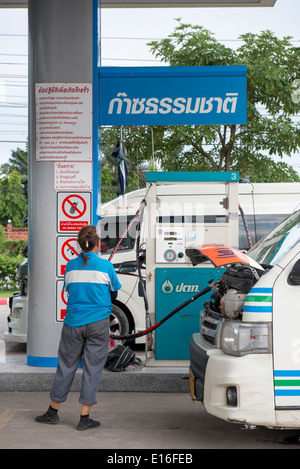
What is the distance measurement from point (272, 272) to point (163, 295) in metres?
2.89

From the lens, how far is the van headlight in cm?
471

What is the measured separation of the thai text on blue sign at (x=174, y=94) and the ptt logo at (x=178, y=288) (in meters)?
1.88

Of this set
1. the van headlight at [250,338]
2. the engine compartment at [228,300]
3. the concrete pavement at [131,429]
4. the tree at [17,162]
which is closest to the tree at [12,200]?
the tree at [17,162]

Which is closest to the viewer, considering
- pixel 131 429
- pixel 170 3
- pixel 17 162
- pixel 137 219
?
pixel 131 429

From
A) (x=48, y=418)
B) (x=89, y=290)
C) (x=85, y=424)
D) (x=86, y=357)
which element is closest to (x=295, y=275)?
(x=89, y=290)

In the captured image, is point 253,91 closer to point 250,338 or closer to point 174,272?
point 174,272

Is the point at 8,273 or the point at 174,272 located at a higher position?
the point at 174,272

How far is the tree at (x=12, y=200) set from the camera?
57.1 metres

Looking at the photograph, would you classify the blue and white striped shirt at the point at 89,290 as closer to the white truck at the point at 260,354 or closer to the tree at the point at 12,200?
the white truck at the point at 260,354

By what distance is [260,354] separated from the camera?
4.70 metres

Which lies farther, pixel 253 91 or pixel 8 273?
pixel 8 273

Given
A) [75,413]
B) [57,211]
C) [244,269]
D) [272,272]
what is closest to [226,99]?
[57,211]

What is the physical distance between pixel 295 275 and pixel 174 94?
3570 mm
